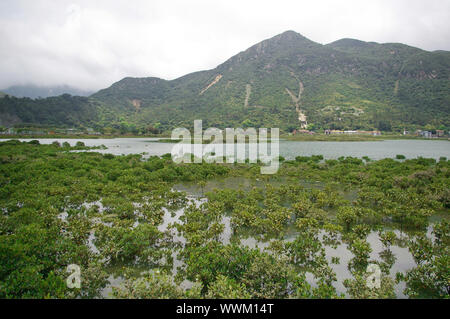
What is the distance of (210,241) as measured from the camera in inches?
→ 398

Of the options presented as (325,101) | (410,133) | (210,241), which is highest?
(325,101)

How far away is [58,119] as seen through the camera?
136 meters

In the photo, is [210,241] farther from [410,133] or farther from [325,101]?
[325,101]

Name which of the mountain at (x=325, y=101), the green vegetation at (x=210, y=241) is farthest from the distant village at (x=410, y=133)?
the green vegetation at (x=210, y=241)

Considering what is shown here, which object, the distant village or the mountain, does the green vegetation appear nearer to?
the distant village

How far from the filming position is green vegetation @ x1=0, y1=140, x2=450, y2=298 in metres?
7.03

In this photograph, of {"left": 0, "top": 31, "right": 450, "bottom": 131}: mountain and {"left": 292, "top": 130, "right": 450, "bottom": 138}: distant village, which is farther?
{"left": 0, "top": 31, "right": 450, "bottom": 131}: mountain

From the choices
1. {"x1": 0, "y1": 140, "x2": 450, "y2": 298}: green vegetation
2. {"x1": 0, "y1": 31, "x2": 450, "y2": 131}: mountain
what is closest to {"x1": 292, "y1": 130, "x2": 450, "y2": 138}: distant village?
{"x1": 0, "y1": 31, "x2": 450, "y2": 131}: mountain

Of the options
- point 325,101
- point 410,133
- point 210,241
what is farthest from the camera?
point 325,101

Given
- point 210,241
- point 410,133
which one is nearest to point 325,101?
point 410,133

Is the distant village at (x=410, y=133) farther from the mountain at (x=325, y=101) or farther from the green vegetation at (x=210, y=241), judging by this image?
the green vegetation at (x=210, y=241)

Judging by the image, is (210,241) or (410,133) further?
(410,133)

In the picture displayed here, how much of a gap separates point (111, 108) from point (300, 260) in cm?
20908
